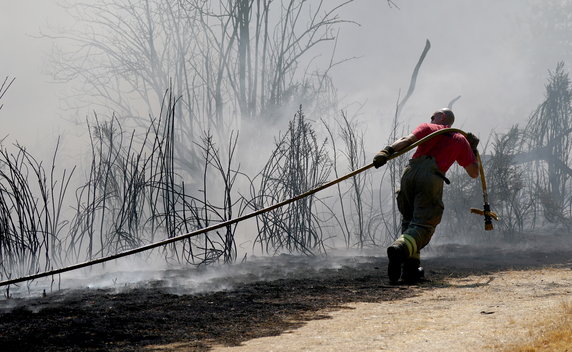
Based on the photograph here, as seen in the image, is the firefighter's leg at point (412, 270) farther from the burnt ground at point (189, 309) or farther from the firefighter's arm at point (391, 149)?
the firefighter's arm at point (391, 149)

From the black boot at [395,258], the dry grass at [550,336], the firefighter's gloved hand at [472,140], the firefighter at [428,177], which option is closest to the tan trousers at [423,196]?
the firefighter at [428,177]

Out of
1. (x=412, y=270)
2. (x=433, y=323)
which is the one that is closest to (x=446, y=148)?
(x=412, y=270)

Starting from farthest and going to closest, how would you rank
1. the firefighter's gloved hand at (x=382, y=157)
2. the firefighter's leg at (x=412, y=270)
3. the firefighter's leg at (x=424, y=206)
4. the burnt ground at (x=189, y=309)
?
the firefighter's leg at (x=412, y=270), the firefighter's leg at (x=424, y=206), the firefighter's gloved hand at (x=382, y=157), the burnt ground at (x=189, y=309)

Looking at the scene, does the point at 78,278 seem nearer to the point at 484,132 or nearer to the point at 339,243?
the point at 339,243

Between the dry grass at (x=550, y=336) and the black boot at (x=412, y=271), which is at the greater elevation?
the black boot at (x=412, y=271)

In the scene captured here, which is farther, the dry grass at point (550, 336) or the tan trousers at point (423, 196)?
the tan trousers at point (423, 196)

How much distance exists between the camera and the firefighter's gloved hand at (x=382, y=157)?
16.9 ft

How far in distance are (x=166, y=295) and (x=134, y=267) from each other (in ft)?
9.24

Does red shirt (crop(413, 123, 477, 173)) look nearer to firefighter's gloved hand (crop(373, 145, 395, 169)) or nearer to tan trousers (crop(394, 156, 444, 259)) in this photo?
tan trousers (crop(394, 156, 444, 259))

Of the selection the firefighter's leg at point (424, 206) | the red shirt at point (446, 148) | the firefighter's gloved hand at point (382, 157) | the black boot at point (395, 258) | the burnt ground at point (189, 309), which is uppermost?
the red shirt at point (446, 148)

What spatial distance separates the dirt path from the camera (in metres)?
3.13

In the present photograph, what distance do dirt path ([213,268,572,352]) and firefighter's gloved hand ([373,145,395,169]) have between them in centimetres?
109

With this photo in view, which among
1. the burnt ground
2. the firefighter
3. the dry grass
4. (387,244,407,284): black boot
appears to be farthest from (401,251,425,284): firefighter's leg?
the dry grass

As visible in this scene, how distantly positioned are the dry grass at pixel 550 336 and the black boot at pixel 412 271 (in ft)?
8.11
